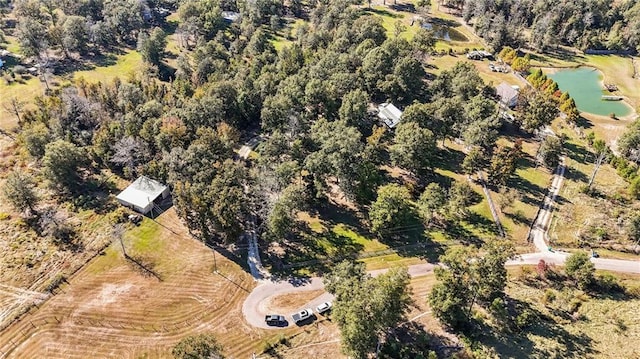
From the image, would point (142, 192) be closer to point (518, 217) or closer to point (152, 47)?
point (152, 47)

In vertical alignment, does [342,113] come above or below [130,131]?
above

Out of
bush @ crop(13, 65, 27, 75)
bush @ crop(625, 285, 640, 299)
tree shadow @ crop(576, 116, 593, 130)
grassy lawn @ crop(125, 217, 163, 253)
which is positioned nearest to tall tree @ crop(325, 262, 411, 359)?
grassy lawn @ crop(125, 217, 163, 253)

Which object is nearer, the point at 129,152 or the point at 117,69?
the point at 129,152

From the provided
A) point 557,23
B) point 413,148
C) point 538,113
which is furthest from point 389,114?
point 557,23

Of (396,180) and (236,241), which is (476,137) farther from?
(236,241)

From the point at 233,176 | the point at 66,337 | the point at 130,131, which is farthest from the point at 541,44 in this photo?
the point at 66,337

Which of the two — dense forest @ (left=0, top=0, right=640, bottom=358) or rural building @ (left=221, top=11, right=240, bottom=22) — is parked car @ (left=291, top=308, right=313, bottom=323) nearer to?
dense forest @ (left=0, top=0, right=640, bottom=358)
